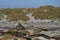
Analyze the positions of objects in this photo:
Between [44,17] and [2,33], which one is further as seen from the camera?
[44,17]

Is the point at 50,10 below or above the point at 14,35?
above

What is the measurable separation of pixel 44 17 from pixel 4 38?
9.43 metres

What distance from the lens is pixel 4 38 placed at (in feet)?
18.7

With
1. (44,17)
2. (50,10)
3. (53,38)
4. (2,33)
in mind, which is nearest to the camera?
(53,38)

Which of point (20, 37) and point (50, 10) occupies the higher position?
point (50, 10)

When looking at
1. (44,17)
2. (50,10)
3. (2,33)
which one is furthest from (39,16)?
(2,33)

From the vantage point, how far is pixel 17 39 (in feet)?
18.4

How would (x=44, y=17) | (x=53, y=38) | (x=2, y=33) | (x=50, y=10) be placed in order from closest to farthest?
1. (x=53, y=38)
2. (x=2, y=33)
3. (x=44, y=17)
4. (x=50, y=10)

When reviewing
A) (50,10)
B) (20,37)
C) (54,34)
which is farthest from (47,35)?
(50,10)

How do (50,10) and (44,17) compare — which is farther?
(50,10)

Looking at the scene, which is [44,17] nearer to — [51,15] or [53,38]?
[51,15]

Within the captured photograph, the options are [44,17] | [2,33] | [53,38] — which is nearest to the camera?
[53,38]

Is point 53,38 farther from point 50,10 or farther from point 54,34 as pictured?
point 50,10

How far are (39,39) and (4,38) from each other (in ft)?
2.78
